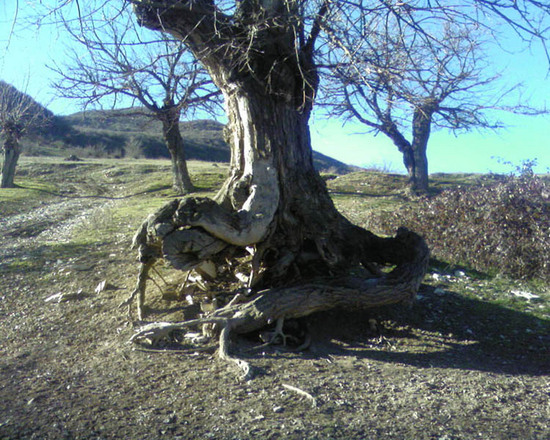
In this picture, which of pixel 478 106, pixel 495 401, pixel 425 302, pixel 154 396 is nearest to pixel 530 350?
pixel 425 302

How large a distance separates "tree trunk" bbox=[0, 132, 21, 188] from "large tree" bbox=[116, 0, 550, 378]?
17744 mm

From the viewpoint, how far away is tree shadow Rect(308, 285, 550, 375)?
4594mm

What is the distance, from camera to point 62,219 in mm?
12477

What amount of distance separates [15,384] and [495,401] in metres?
3.67

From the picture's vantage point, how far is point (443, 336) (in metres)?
5.25

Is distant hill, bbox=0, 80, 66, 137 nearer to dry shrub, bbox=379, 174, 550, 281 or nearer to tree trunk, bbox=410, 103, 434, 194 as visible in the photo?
tree trunk, bbox=410, 103, 434, 194

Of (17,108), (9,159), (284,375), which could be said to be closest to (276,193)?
(284,375)

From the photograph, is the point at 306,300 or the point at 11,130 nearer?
the point at 306,300

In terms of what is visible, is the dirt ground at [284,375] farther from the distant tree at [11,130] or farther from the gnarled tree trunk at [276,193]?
the distant tree at [11,130]

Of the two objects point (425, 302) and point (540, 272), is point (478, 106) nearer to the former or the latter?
point (540, 272)

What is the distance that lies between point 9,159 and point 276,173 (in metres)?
19.0

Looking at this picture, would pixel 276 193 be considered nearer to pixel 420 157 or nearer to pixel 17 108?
pixel 420 157

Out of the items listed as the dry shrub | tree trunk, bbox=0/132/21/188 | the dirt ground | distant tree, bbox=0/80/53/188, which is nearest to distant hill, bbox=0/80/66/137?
distant tree, bbox=0/80/53/188

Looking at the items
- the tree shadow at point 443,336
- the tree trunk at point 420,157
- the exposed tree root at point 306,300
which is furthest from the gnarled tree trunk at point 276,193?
the tree trunk at point 420,157
